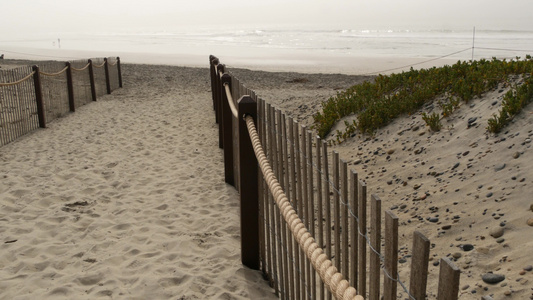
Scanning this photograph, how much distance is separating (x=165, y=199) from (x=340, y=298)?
13.7 feet

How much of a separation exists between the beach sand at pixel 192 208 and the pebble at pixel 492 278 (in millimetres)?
32

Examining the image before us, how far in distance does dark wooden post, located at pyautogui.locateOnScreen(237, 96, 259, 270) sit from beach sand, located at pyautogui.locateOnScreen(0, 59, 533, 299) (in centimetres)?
34

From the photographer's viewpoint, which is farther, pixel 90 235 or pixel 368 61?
pixel 368 61

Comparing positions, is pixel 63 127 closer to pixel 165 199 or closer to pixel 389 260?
pixel 165 199

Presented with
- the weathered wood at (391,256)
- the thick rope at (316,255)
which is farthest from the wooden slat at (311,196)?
the weathered wood at (391,256)

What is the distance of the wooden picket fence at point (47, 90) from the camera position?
345 inches

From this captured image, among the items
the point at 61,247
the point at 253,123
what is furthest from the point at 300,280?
the point at 61,247

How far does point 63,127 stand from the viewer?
966 cm

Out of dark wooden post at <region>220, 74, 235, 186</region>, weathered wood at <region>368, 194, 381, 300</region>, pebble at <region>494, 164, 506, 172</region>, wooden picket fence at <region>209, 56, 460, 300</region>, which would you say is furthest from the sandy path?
pebble at <region>494, 164, 506, 172</region>

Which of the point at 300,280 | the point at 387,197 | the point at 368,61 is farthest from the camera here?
the point at 368,61

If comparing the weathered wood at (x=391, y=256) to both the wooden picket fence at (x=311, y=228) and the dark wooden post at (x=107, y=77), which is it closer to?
the wooden picket fence at (x=311, y=228)

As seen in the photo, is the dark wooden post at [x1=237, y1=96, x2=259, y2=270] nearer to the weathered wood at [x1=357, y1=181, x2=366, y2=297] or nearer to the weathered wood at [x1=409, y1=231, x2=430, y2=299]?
the weathered wood at [x1=357, y1=181, x2=366, y2=297]

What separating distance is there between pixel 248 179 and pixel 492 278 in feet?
A: 6.31

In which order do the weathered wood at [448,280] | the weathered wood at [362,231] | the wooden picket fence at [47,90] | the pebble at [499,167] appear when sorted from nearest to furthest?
the weathered wood at [448,280], the weathered wood at [362,231], the pebble at [499,167], the wooden picket fence at [47,90]
